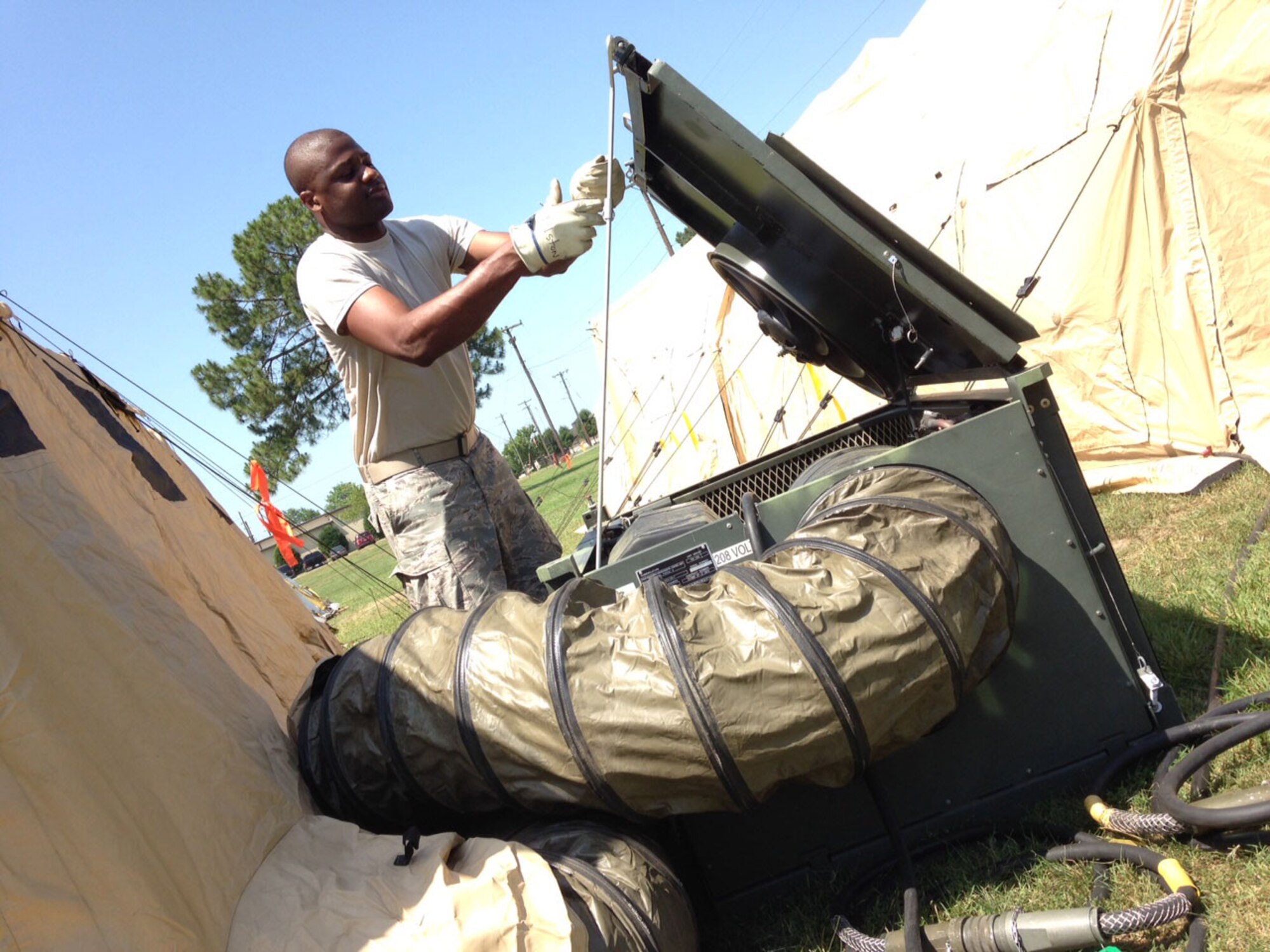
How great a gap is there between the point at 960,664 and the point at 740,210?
59.2 inches

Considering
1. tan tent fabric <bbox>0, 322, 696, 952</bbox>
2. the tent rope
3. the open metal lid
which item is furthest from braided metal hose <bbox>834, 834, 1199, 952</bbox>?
the tent rope

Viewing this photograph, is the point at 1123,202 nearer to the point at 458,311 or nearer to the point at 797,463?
the point at 797,463

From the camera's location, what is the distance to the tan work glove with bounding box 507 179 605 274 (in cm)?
298

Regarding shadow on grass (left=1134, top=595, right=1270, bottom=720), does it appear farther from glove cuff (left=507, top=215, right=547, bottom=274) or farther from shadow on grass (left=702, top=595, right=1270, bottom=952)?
glove cuff (left=507, top=215, right=547, bottom=274)

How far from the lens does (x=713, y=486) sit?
367 cm

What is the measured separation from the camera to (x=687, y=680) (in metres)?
2.01

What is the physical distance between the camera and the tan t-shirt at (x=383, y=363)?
324 cm

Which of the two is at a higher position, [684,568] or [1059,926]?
[684,568]

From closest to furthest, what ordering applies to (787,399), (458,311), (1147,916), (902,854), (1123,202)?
(1147,916), (902,854), (458,311), (1123,202), (787,399)

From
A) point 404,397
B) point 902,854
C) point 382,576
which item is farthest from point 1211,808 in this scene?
point 382,576

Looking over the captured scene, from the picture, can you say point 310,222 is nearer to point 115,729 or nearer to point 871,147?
point 871,147

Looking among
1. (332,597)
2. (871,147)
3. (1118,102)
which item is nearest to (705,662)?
(1118,102)

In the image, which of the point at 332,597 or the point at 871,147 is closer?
the point at 871,147

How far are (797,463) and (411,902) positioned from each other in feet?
7.35
